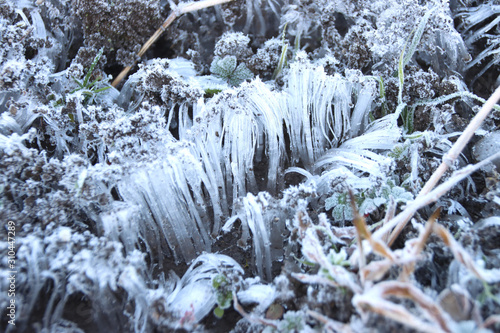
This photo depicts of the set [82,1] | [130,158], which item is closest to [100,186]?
[130,158]

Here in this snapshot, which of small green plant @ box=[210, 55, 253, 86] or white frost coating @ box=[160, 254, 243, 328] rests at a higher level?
small green plant @ box=[210, 55, 253, 86]

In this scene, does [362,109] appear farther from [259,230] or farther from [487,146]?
[259,230]

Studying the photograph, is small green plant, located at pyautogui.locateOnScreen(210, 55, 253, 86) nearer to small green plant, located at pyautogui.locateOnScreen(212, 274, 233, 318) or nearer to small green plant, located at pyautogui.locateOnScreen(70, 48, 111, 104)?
small green plant, located at pyautogui.locateOnScreen(70, 48, 111, 104)

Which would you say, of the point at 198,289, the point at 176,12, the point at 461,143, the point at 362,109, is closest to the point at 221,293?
the point at 198,289

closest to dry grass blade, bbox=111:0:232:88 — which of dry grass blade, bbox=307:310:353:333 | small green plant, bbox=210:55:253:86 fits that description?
small green plant, bbox=210:55:253:86

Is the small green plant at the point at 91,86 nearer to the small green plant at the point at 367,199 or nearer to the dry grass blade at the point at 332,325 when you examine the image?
the small green plant at the point at 367,199

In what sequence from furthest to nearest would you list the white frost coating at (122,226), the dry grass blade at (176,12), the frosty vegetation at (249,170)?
the dry grass blade at (176,12) < the white frost coating at (122,226) < the frosty vegetation at (249,170)

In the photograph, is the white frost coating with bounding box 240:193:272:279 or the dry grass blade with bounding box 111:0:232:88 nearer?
the white frost coating with bounding box 240:193:272:279

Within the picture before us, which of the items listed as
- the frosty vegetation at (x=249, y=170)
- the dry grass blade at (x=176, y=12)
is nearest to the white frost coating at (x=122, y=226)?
the frosty vegetation at (x=249, y=170)
